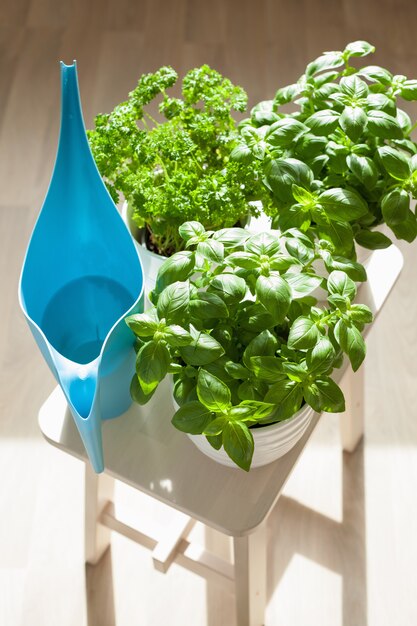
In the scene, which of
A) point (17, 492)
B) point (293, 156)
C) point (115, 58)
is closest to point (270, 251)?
point (293, 156)

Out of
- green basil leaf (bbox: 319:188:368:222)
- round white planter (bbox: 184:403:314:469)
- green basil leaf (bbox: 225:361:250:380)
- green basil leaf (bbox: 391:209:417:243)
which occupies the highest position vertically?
green basil leaf (bbox: 319:188:368:222)

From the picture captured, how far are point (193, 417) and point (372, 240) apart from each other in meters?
0.36

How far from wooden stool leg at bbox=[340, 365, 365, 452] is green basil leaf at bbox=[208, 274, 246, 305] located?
0.75 metres

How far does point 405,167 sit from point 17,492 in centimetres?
127

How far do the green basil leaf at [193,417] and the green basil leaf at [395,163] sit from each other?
393 millimetres

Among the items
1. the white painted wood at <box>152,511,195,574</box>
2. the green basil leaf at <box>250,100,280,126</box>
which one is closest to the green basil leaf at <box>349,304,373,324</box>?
the green basil leaf at <box>250,100,280,126</box>

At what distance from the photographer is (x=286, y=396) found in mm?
897

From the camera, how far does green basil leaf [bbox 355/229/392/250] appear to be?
3.53ft

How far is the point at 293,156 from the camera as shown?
1094 millimetres

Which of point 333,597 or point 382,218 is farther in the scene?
point 333,597

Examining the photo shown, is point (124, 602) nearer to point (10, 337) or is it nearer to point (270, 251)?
point (10, 337)

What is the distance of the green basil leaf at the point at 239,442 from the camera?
89 cm

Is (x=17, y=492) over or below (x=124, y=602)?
over

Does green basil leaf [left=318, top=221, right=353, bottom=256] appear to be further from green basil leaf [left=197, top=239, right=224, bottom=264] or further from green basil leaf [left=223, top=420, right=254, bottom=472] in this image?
green basil leaf [left=223, top=420, right=254, bottom=472]
